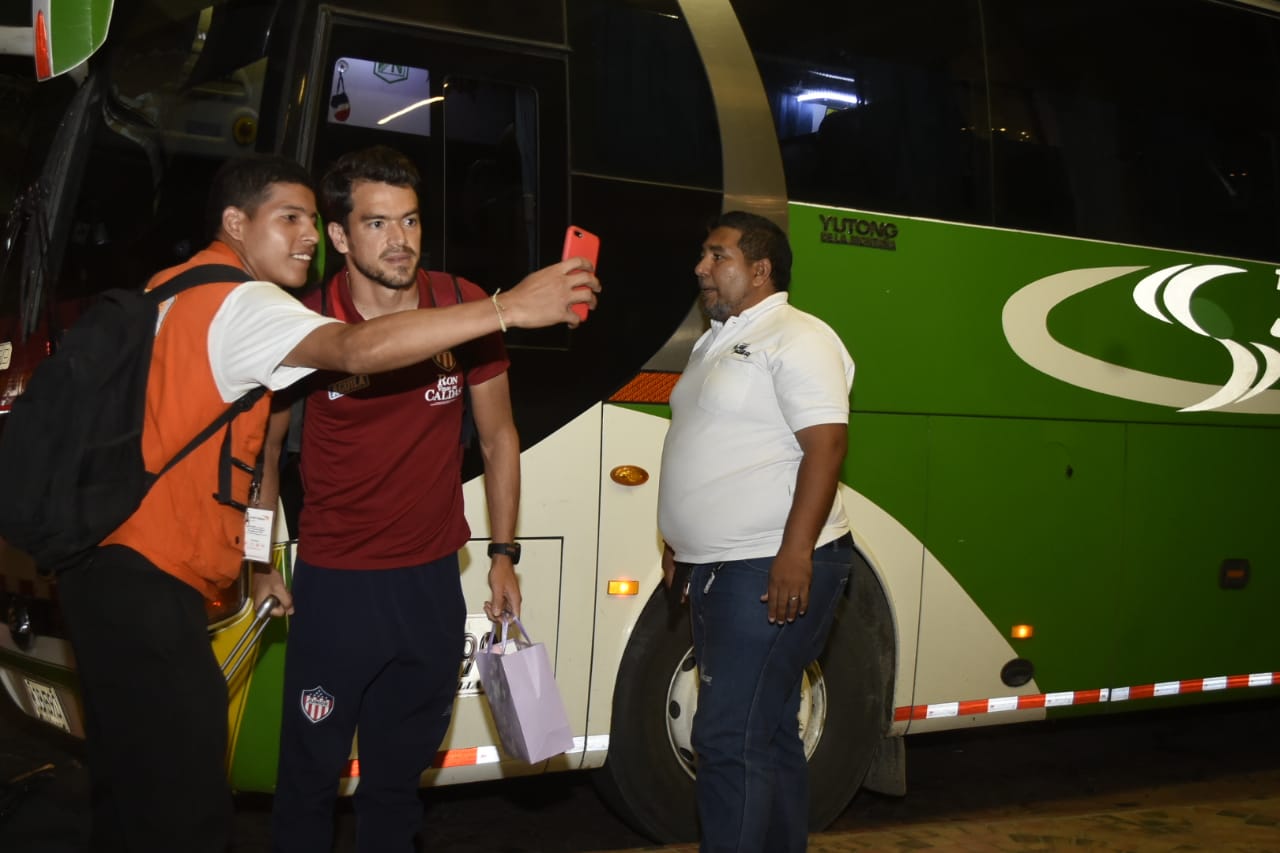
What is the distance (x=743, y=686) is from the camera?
3.97 metres

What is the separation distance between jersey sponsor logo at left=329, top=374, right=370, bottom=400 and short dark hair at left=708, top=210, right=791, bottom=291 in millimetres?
1222

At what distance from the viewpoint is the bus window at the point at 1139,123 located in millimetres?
6105

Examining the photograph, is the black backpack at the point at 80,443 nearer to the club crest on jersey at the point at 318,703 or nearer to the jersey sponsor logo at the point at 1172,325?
the club crest on jersey at the point at 318,703

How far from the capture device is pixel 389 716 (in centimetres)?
389

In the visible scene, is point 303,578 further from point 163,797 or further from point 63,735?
point 63,735

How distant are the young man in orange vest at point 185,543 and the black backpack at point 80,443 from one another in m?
0.05

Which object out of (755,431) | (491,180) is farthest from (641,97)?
(755,431)

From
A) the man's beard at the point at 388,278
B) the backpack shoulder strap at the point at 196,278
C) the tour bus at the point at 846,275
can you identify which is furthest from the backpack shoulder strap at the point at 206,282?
the tour bus at the point at 846,275

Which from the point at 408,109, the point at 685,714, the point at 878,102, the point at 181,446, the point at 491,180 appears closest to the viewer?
the point at 181,446

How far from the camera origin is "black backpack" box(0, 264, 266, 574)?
2.91 meters

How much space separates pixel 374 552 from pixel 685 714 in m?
2.00

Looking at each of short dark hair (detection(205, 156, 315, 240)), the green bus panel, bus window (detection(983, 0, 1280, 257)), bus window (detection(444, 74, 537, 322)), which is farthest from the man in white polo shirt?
bus window (detection(983, 0, 1280, 257))

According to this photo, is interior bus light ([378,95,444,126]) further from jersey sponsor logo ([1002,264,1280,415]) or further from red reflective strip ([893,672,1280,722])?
red reflective strip ([893,672,1280,722])

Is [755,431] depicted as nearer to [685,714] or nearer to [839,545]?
[839,545]
